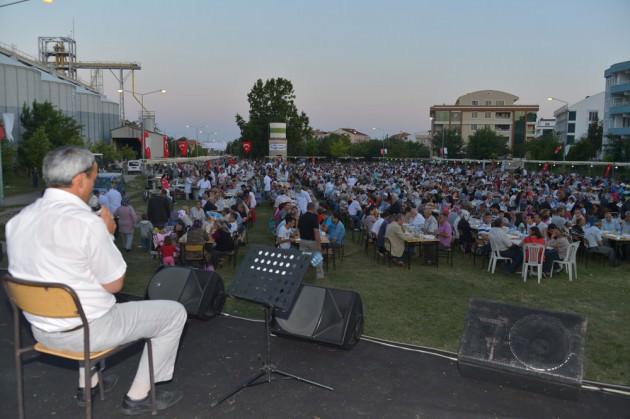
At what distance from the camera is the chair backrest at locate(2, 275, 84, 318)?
260cm

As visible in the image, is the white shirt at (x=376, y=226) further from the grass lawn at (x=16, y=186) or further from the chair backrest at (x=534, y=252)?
the grass lawn at (x=16, y=186)

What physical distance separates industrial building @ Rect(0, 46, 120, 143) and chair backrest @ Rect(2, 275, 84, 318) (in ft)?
132

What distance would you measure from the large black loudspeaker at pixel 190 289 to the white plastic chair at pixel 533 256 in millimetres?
6346

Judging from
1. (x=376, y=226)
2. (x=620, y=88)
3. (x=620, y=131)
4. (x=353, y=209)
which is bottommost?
(x=376, y=226)

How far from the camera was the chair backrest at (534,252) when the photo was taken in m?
9.18

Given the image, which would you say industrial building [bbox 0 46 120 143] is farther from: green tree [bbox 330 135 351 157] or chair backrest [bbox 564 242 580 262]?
chair backrest [bbox 564 242 580 262]

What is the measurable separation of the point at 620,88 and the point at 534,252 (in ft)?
188

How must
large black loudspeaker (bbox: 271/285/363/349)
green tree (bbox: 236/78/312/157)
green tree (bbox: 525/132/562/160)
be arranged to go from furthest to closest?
green tree (bbox: 236/78/312/157)
green tree (bbox: 525/132/562/160)
large black loudspeaker (bbox: 271/285/363/349)

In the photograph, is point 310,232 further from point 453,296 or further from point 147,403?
point 147,403

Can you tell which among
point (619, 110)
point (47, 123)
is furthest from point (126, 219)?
point (619, 110)

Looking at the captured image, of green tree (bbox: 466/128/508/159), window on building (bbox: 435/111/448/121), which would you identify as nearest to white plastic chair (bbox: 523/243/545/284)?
green tree (bbox: 466/128/508/159)

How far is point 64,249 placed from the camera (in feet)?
8.62

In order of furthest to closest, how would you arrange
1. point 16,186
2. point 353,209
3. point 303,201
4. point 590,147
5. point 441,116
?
1. point 441,116
2. point 590,147
3. point 16,186
4. point 353,209
5. point 303,201

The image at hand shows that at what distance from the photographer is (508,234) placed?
10.5 metres
